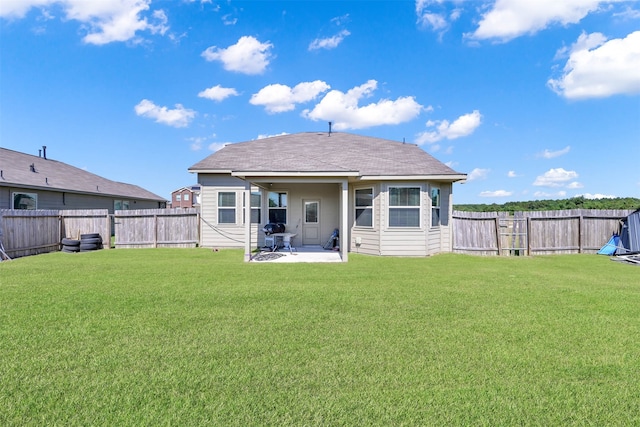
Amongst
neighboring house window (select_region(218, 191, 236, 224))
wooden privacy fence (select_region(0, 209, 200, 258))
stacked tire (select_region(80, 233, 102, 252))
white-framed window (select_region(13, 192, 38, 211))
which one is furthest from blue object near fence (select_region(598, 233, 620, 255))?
white-framed window (select_region(13, 192, 38, 211))

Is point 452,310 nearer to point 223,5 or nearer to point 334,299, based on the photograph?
point 334,299

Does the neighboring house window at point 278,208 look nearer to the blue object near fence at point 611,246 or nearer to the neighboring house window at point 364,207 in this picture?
the neighboring house window at point 364,207

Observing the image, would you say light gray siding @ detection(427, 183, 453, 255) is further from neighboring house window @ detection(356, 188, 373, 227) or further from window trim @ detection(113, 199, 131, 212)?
window trim @ detection(113, 199, 131, 212)

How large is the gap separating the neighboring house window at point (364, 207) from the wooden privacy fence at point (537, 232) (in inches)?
149

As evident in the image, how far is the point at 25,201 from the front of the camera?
628 inches

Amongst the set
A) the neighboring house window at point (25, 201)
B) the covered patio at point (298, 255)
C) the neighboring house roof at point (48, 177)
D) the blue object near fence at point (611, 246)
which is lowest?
the covered patio at point (298, 255)

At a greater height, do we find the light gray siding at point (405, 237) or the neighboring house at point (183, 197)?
the neighboring house at point (183, 197)

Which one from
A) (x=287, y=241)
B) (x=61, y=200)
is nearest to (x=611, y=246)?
(x=287, y=241)

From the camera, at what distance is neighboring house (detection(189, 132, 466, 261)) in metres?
10.8

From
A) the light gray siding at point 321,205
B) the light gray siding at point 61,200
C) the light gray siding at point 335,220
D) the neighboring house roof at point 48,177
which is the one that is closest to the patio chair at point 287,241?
the light gray siding at point 321,205

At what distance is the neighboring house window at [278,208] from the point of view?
13.9m

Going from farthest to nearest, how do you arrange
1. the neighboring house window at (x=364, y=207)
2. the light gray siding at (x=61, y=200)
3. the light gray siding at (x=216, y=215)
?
1. the light gray siding at (x=61, y=200)
2. the light gray siding at (x=216, y=215)
3. the neighboring house window at (x=364, y=207)

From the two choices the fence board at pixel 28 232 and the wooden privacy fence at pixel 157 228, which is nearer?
the fence board at pixel 28 232

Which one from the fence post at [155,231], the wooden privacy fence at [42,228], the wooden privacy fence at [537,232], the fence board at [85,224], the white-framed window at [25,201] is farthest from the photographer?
the white-framed window at [25,201]
